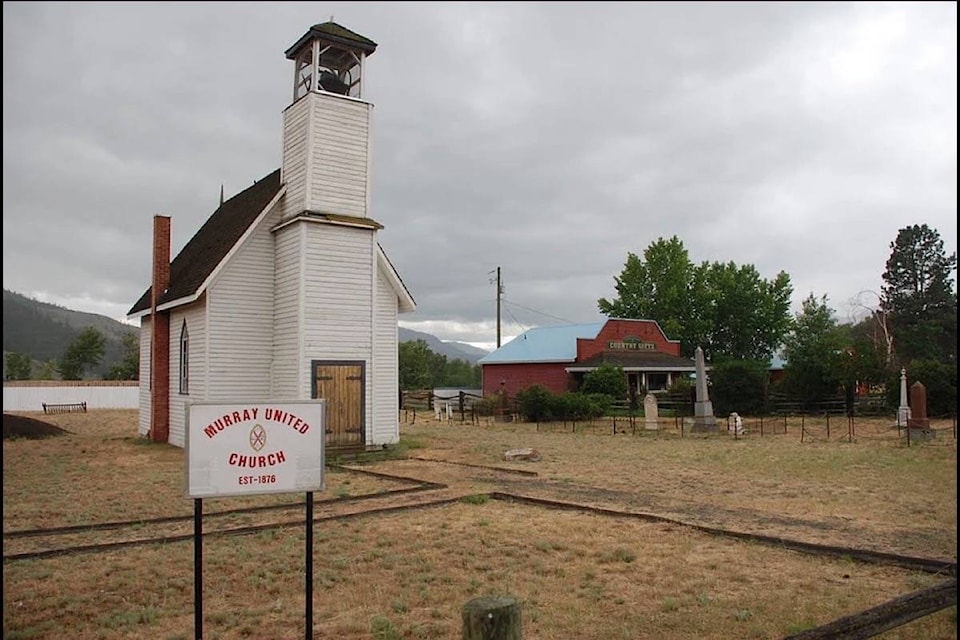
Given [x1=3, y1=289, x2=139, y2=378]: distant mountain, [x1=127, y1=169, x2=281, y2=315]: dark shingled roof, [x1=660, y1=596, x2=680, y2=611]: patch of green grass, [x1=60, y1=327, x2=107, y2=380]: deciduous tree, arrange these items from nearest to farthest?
[x1=660, y1=596, x2=680, y2=611]: patch of green grass < [x1=127, y1=169, x2=281, y2=315]: dark shingled roof < [x1=60, y1=327, x2=107, y2=380]: deciduous tree < [x1=3, y1=289, x2=139, y2=378]: distant mountain

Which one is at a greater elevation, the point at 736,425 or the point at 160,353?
the point at 160,353

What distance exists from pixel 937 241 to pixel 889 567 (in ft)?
227

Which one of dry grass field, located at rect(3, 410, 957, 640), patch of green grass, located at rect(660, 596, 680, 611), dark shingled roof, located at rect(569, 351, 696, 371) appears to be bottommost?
dry grass field, located at rect(3, 410, 957, 640)

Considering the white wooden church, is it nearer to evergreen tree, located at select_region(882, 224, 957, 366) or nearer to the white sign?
the white sign

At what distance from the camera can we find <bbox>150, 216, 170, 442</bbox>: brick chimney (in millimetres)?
23000

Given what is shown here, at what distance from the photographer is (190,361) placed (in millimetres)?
20750

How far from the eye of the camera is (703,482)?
14.9 metres

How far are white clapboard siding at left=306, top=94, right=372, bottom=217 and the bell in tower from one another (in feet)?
2.45

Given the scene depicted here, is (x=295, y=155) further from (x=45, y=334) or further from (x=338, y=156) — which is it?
(x=45, y=334)

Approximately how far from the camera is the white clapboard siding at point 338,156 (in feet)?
63.6

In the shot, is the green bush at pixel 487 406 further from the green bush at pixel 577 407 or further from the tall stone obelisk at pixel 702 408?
the tall stone obelisk at pixel 702 408

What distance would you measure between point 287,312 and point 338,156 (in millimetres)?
4158

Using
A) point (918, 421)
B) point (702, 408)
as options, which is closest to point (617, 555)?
point (918, 421)

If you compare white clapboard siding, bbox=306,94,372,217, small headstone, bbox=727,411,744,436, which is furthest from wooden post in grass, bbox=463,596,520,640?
small headstone, bbox=727,411,744,436
